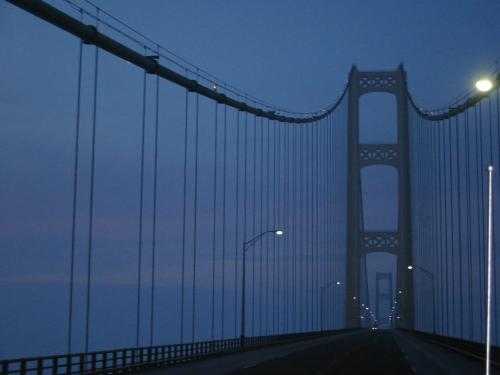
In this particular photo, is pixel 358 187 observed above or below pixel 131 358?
above

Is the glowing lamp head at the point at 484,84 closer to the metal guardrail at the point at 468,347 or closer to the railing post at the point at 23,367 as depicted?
the railing post at the point at 23,367

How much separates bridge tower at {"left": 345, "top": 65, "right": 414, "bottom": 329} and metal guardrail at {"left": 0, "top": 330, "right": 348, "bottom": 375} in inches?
465

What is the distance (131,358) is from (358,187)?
5695 cm

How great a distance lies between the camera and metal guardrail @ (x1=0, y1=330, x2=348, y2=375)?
24.4 meters

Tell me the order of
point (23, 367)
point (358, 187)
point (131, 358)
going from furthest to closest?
1. point (358, 187)
2. point (131, 358)
3. point (23, 367)

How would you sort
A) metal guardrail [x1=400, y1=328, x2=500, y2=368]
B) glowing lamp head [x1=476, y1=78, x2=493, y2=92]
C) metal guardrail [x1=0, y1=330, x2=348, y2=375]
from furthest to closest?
metal guardrail [x1=400, y1=328, x2=500, y2=368]
metal guardrail [x1=0, y1=330, x2=348, y2=375]
glowing lamp head [x1=476, y1=78, x2=493, y2=92]

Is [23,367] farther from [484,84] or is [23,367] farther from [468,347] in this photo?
[468,347]

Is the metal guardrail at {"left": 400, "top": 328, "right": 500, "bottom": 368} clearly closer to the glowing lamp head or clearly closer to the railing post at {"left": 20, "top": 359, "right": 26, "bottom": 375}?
the railing post at {"left": 20, "top": 359, "right": 26, "bottom": 375}

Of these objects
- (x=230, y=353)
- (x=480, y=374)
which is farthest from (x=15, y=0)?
(x=230, y=353)

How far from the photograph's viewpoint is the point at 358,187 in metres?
87.4

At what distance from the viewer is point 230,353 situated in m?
48.0

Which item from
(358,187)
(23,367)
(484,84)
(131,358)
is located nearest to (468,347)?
(131,358)

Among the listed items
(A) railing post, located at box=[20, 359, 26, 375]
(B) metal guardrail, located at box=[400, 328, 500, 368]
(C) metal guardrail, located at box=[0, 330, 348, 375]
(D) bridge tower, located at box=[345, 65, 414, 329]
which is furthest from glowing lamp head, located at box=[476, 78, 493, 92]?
(D) bridge tower, located at box=[345, 65, 414, 329]

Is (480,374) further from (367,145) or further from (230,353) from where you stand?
(367,145)
